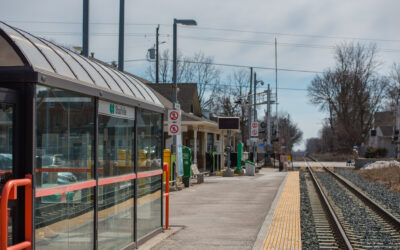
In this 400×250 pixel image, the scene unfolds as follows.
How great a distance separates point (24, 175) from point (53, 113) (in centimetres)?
80

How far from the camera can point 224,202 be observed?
591 inches

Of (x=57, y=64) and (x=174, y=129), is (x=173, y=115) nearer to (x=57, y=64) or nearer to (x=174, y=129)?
(x=174, y=129)

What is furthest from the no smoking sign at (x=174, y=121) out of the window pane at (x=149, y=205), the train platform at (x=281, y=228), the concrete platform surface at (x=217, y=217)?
the window pane at (x=149, y=205)

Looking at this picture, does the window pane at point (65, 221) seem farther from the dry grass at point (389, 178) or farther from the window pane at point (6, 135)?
the dry grass at point (389, 178)

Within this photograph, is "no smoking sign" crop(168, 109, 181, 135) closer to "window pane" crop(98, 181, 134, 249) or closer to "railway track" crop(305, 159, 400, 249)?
"railway track" crop(305, 159, 400, 249)

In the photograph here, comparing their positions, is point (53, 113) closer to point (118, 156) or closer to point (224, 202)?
point (118, 156)

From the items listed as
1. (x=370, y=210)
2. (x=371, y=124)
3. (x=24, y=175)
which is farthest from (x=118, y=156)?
(x=371, y=124)

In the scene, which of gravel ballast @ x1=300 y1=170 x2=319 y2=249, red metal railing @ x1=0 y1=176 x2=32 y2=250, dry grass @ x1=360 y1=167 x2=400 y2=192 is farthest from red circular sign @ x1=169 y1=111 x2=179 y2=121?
red metal railing @ x1=0 y1=176 x2=32 y2=250

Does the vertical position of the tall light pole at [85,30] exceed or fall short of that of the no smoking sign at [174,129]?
it exceeds it

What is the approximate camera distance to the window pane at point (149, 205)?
8.05 metres

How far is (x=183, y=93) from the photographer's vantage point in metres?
36.5

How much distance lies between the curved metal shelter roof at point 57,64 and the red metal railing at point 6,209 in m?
0.96

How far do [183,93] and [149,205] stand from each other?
2807 cm

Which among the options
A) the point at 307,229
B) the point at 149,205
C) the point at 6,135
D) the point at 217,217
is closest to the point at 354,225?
the point at 307,229
